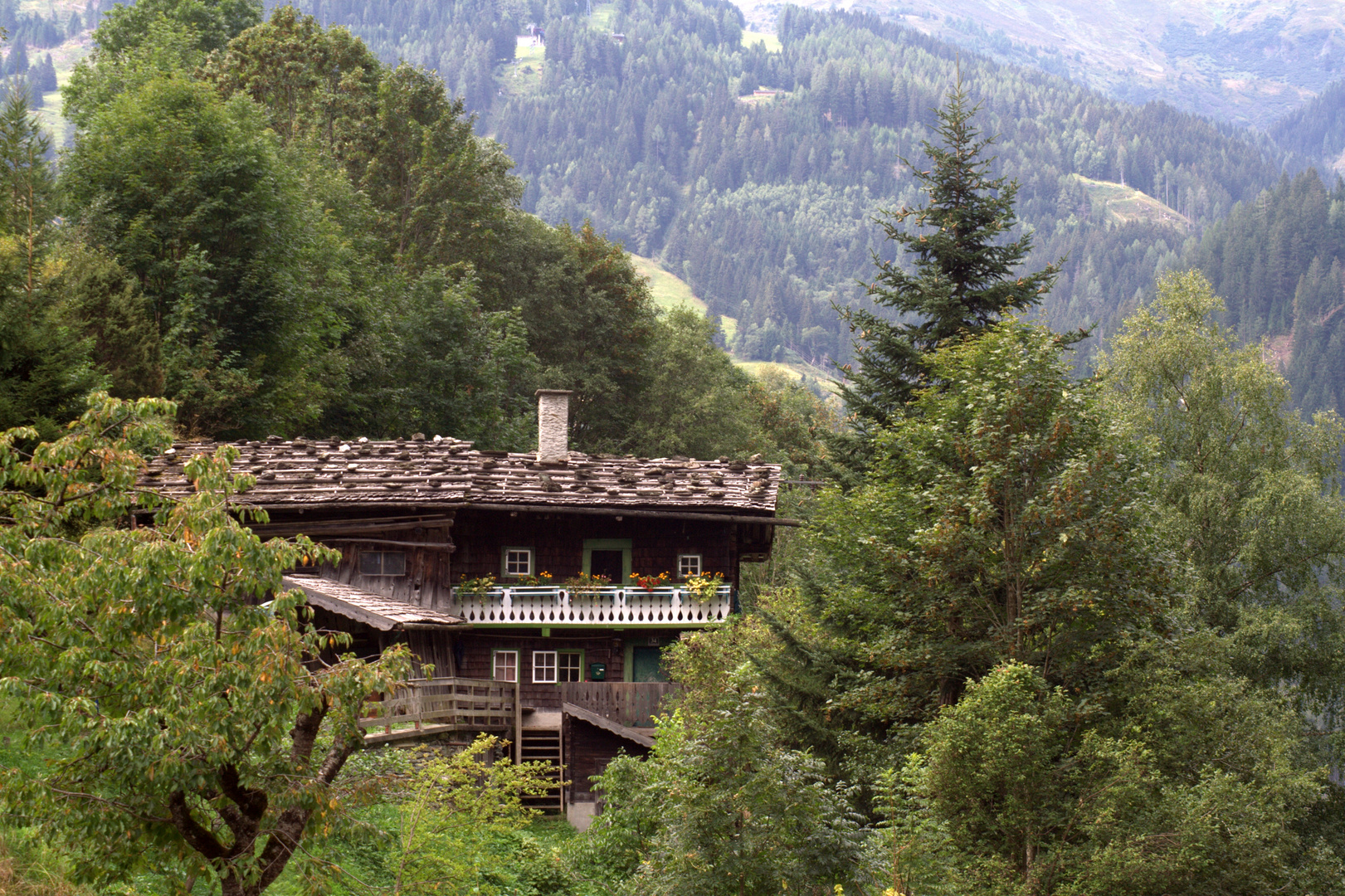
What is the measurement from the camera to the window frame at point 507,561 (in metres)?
29.7

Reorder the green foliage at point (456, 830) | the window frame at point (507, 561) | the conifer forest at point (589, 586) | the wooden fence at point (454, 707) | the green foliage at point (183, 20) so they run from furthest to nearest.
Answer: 1. the green foliage at point (183, 20)
2. the window frame at point (507, 561)
3. the wooden fence at point (454, 707)
4. the green foliage at point (456, 830)
5. the conifer forest at point (589, 586)

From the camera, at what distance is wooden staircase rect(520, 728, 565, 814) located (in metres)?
26.5

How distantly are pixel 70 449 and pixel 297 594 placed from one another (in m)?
2.33

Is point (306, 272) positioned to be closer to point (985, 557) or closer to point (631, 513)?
point (631, 513)

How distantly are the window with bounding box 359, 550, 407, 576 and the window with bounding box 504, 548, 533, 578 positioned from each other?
8.34ft

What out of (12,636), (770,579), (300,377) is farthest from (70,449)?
(770,579)

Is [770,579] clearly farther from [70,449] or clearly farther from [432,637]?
[70,449]

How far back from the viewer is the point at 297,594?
10.5 meters

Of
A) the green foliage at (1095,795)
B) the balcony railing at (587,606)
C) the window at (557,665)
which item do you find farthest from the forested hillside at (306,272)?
the green foliage at (1095,795)

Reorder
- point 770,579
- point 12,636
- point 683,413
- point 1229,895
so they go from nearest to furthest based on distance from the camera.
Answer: point 12,636, point 1229,895, point 770,579, point 683,413

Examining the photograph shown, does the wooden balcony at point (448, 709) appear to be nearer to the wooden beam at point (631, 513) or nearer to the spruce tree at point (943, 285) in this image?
the wooden beam at point (631, 513)

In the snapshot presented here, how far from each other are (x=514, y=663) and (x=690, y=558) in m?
5.04

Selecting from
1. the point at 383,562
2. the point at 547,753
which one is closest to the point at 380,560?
the point at 383,562

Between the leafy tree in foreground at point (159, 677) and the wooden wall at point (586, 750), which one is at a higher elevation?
the leafy tree in foreground at point (159, 677)
